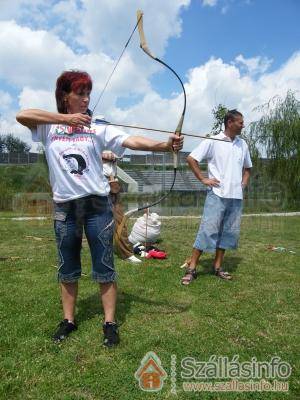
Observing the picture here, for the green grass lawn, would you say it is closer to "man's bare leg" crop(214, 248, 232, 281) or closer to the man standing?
"man's bare leg" crop(214, 248, 232, 281)

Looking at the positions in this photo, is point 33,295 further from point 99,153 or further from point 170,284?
point 99,153

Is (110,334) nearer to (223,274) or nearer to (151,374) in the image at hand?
(151,374)

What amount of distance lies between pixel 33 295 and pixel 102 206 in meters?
1.59

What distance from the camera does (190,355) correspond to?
2979mm

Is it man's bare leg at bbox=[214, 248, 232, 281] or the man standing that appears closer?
the man standing

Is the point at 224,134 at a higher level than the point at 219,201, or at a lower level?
higher

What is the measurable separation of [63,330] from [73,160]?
1.28m

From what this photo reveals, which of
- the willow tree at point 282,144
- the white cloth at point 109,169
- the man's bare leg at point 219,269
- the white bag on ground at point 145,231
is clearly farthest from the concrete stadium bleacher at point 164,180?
the man's bare leg at point 219,269

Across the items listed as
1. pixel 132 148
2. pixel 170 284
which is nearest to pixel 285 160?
→ pixel 170 284

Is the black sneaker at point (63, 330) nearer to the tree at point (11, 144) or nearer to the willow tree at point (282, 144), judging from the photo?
the willow tree at point (282, 144)

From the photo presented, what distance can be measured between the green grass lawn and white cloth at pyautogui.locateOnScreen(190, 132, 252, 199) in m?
1.03

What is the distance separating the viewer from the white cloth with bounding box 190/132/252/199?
484 cm

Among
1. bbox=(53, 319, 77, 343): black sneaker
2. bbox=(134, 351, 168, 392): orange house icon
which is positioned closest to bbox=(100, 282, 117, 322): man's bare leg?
bbox=(53, 319, 77, 343): black sneaker

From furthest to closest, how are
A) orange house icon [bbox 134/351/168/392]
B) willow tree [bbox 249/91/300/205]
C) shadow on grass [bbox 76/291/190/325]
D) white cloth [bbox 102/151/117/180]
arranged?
willow tree [bbox 249/91/300/205], white cloth [bbox 102/151/117/180], shadow on grass [bbox 76/291/190/325], orange house icon [bbox 134/351/168/392]
